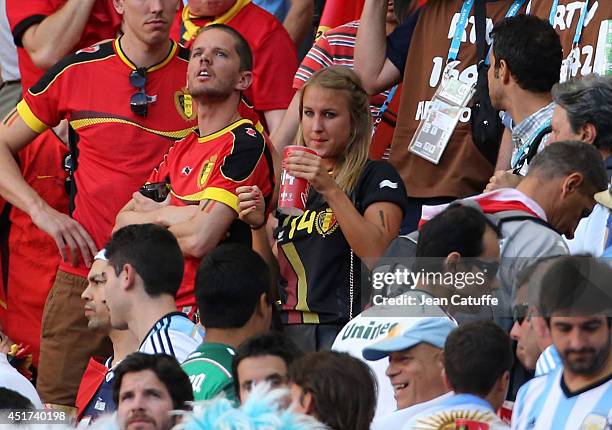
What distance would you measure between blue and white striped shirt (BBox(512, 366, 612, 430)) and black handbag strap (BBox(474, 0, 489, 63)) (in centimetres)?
241

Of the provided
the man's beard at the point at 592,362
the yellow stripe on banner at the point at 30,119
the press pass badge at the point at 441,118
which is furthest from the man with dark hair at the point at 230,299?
the yellow stripe on banner at the point at 30,119

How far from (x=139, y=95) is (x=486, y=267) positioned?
248cm

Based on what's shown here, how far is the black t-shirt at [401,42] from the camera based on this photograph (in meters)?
7.23

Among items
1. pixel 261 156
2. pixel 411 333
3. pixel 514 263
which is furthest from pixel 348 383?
pixel 261 156

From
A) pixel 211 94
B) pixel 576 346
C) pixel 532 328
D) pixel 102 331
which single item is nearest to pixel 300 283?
pixel 102 331

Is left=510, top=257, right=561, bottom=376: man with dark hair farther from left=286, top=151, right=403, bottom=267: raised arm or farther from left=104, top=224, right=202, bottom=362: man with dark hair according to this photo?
left=104, top=224, right=202, bottom=362: man with dark hair

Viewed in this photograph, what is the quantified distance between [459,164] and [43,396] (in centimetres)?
216

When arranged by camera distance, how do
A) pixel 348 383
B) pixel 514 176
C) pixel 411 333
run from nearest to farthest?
pixel 348 383 < pixel 411 333 < pixel 514 176

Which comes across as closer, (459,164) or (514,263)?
(514,263)

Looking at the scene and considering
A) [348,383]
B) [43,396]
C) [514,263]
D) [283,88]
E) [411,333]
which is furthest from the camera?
[283,88]

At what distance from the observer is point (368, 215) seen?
601cm

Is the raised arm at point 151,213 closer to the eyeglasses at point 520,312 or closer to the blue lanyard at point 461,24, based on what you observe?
the blue lanyard at point 461,24

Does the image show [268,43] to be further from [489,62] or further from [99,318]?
[99,318]

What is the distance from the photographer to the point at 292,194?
617 centimetres
